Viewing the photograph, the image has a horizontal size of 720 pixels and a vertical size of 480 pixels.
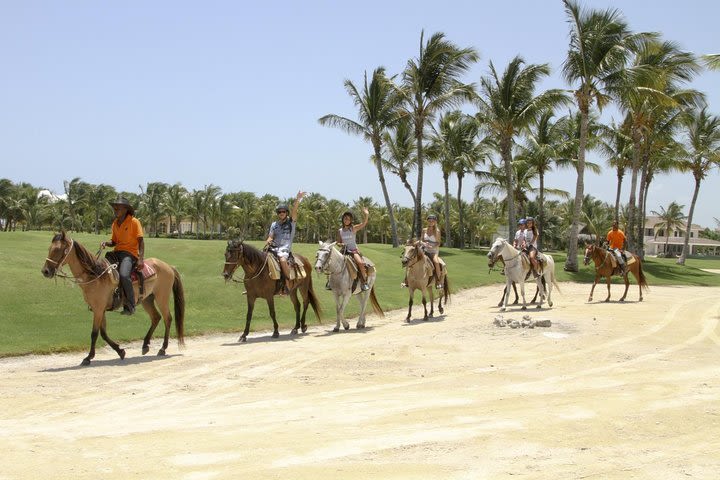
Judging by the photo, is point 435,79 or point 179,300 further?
point 435,79

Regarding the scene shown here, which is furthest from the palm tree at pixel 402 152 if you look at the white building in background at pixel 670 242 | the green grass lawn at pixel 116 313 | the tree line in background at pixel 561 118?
the white building in background at pixel 670 242

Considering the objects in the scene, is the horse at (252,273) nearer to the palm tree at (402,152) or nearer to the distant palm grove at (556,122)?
the distant palm grove at (556,122)

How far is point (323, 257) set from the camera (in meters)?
17.2

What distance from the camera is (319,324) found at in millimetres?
20141

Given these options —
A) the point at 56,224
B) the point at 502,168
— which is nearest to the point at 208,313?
the point at 502,168

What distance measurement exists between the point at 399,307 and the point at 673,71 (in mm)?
29227

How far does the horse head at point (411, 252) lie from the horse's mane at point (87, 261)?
890 centimetres

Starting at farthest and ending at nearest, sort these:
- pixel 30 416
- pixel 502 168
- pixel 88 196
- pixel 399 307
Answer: pixel 88 196
pixel 502 168
pixel 399 307
pixel 30 416

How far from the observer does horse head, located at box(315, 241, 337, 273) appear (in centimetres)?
1705

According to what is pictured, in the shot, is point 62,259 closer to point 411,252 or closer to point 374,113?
point 411,252

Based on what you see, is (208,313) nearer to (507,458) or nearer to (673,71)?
(507,458)

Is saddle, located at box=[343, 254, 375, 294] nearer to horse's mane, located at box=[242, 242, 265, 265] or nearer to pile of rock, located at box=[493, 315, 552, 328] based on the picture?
horse's mane, located at box=[242, 242, 265, 265]

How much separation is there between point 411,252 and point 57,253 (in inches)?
394

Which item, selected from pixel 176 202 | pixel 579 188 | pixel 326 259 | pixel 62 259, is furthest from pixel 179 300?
pixel 176 202
